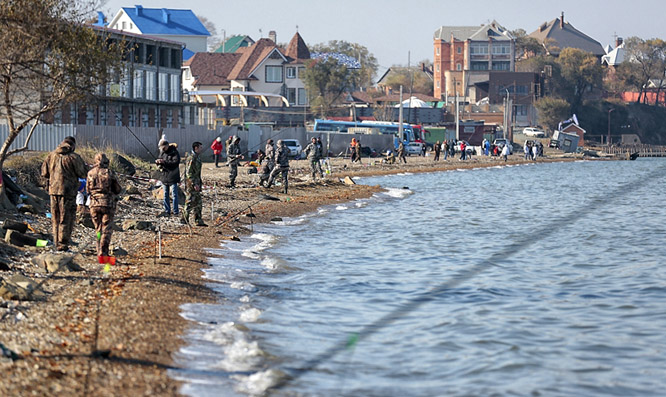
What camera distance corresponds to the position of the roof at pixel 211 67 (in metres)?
108

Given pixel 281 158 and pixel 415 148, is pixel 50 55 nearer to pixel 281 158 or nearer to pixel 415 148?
pixel 281 158

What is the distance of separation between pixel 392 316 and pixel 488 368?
121 inches

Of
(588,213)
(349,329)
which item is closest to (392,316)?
(349,329)

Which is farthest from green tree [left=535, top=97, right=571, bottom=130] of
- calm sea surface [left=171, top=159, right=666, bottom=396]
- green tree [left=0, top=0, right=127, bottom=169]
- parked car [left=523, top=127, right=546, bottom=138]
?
green tree [left=0, top=0, right=127, bottom=169]

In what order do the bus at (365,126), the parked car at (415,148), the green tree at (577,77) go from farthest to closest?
1. the green tree at (577,77)
2. the bus at (365,126)
3. the parked car at (415,148)

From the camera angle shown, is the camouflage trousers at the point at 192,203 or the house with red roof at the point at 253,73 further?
the house with red roof at the point at 253,73

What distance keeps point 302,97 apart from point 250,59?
294 inches

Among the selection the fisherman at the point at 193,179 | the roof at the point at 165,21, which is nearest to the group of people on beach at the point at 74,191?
the fisherman at the point at 193,179

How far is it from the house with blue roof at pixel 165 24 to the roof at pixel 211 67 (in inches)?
100.0

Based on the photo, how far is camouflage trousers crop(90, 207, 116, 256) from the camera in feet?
45.9

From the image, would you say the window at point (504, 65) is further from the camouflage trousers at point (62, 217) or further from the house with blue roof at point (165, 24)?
the camouflage trousers at point (62, 217)

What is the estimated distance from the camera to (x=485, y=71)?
446 feet

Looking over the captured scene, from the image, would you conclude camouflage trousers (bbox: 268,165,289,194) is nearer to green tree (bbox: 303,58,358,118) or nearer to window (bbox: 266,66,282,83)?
green tree (bbox: 303,58,358,118)

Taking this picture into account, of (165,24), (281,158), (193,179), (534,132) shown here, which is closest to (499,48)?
(534,132)
